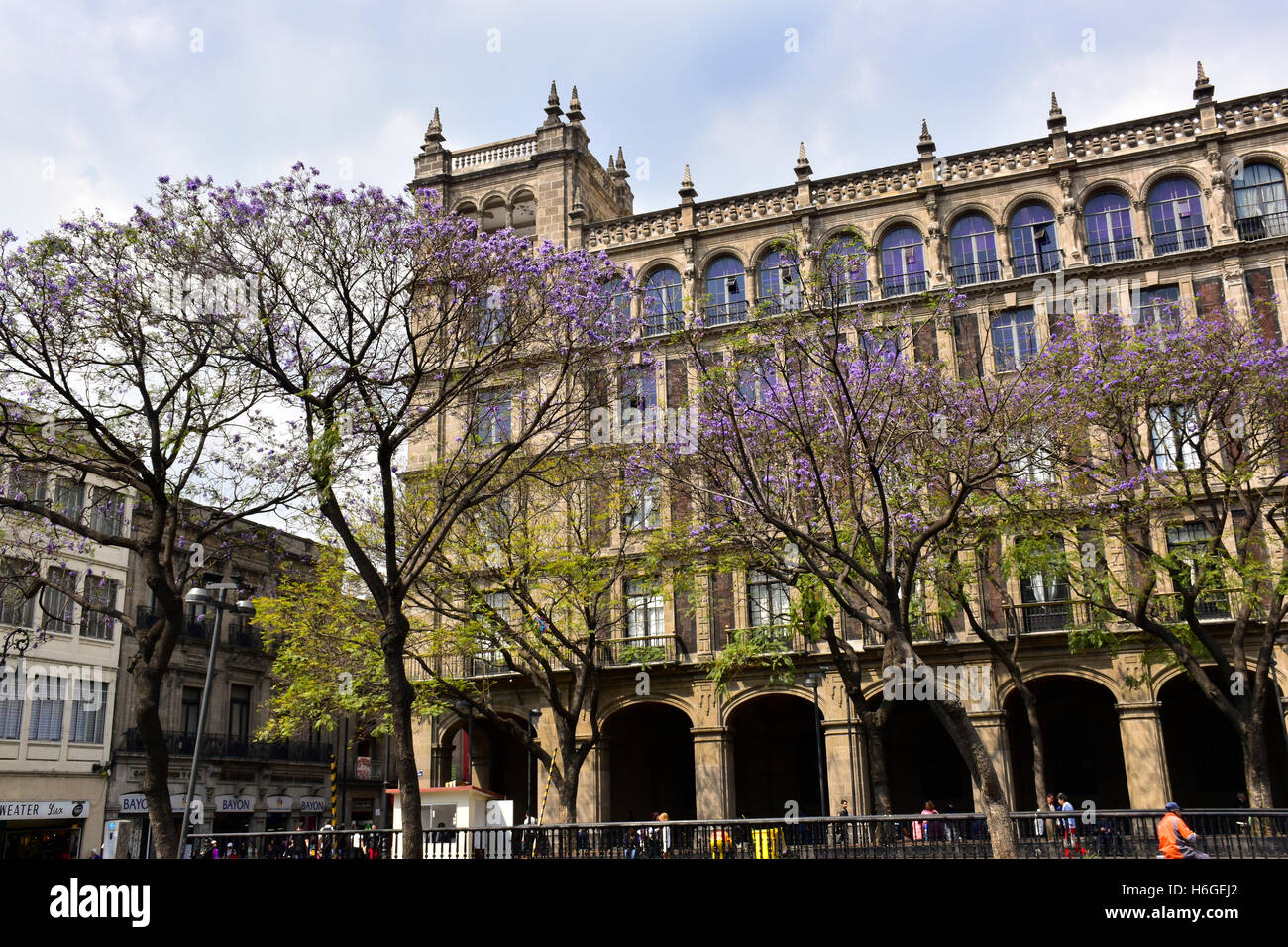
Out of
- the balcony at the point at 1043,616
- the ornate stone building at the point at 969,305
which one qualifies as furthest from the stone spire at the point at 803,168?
the balcony at the point at 1043,616

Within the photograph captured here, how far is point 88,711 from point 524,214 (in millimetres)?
23470

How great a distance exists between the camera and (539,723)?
109ft

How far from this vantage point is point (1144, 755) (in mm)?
27672

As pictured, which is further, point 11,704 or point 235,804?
point 235,804

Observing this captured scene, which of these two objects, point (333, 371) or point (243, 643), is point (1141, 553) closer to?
point (333, 371)

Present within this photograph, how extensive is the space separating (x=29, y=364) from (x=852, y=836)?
1611 cm

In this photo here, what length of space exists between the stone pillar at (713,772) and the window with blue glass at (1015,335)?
13.8 meters

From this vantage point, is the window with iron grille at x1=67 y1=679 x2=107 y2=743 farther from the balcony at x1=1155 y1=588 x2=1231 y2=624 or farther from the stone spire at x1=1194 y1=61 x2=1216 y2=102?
the stone spire at x1=1194 y1=61 x2=1216 y2=102

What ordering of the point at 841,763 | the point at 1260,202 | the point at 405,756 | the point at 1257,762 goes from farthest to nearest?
1. the point at 1260,202
2. the point at 841,763
3. the point at 1257,762
4. the point at 405,756

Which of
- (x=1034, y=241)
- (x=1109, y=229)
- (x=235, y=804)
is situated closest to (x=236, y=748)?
(x=235, y=804)

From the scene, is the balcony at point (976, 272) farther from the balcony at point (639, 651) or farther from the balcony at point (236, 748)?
the balcony at point (236, 748)

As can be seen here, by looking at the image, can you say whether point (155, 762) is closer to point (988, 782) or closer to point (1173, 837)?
point (988, 782)

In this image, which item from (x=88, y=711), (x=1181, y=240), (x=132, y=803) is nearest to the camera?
(x=1181, y=240)

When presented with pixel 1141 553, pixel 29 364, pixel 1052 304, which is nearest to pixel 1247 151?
pixel 1052 304
